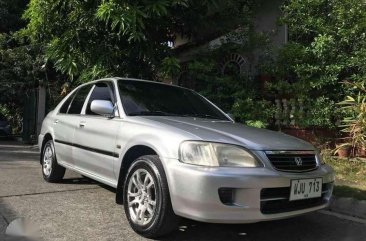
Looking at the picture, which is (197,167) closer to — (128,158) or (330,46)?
(128,158)

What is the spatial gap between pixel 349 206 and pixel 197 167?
261 cm

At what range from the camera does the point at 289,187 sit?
4285mm

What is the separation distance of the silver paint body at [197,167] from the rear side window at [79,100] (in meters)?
0.78

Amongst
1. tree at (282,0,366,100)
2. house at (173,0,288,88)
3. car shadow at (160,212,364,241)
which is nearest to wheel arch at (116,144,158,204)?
car shadow at (160,212,364,241)

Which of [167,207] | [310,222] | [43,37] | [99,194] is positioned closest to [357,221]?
[310,222]

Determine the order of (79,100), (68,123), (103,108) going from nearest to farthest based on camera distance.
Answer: (103,108) → (68,123) → (79,100)

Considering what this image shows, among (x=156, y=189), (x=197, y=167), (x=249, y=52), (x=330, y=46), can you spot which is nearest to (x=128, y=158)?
(x=156, y=189)

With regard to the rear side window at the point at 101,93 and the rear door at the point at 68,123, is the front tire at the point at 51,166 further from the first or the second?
the rear side window at the point at 101,93

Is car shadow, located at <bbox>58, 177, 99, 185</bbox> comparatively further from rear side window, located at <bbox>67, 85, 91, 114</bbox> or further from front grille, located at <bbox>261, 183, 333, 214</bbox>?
front grille, located at <bbox>261, 183, 333, 214</bbox>

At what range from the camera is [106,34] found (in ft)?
30.1

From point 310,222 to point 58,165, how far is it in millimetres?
3551

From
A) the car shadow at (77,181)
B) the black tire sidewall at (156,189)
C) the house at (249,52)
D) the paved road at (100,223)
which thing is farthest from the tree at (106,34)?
the black tire sidewall at (156,189)

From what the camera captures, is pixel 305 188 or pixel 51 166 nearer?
pixel 305 188

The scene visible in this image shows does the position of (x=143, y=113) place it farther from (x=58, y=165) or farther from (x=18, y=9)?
(x=18, y=9)
